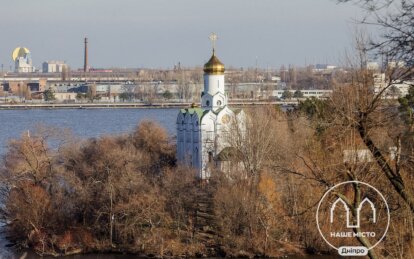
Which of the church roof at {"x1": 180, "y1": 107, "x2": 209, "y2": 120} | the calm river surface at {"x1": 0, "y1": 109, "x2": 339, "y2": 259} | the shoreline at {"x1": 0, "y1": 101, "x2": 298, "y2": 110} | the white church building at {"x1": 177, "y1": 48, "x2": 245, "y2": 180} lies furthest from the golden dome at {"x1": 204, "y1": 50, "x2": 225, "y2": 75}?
the shoreline at {"x1": 0, "y1": 101, "x2": 298, "y2": 110}

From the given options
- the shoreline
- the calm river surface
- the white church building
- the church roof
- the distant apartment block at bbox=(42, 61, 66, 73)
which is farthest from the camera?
the distant apartment block at bbox=(42, 61, 66, 73)

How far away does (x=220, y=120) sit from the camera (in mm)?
18672

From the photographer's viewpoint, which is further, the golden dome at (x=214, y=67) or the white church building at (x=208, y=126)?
the golden dome at (x=214, y=67)

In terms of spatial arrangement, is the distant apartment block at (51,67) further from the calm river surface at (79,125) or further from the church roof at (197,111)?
the church roof at (197,111)

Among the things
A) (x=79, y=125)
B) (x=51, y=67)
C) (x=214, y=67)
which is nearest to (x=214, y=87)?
(x=214, y=67)

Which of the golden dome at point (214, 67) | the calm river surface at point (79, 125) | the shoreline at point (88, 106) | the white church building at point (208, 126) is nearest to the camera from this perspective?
the calm river surface at point (79, 125)

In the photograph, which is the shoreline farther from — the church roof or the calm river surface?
the church roof

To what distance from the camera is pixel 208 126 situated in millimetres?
18703

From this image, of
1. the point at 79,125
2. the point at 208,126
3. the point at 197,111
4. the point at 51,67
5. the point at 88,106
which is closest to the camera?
the point at 208,126

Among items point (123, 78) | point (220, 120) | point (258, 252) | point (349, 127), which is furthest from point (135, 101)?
point (349, 127)

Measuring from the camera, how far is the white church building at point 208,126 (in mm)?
18109

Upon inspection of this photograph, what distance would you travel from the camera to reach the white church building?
18109 millimetres

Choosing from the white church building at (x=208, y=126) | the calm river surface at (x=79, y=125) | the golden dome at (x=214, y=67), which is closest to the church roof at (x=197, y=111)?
the white church building at (x=208, y=126)

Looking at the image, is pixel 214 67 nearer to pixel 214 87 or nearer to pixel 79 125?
pixel 214 87
